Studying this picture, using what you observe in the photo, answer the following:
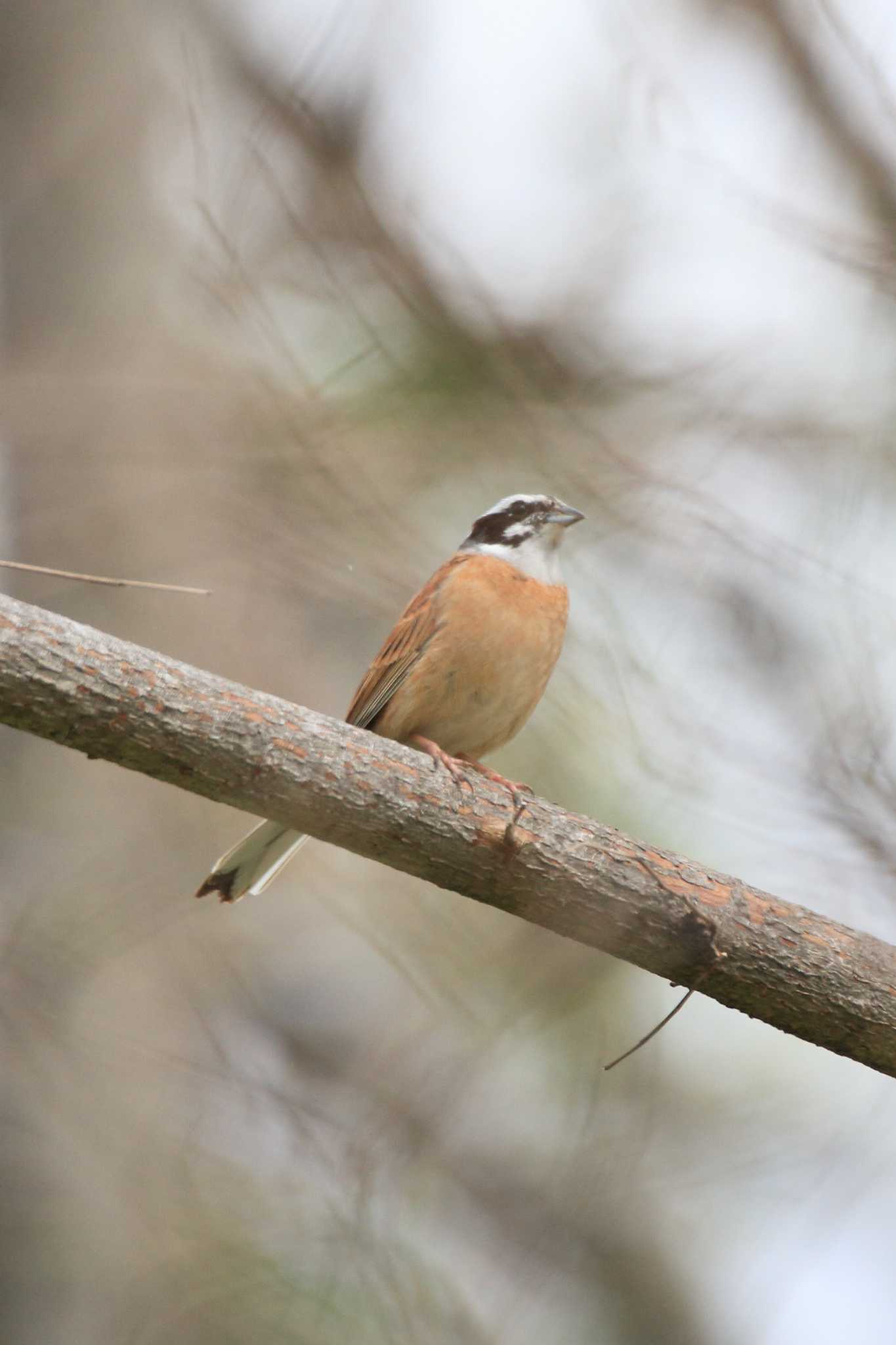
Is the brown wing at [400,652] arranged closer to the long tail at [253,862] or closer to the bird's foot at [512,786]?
the bird's foot at [512,786]

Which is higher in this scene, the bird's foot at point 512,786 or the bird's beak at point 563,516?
the bird's beak at point 563,516

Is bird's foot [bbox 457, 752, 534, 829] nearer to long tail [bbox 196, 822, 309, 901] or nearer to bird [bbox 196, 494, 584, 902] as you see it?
bird [bbox 196, 494, 584, 902]

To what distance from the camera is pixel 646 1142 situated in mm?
6004

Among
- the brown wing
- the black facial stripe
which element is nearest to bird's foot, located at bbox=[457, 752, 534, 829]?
the brown wing

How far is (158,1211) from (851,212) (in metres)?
5.16

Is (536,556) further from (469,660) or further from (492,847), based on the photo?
(492,847)

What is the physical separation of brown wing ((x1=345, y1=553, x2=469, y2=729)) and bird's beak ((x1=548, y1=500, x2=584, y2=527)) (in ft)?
1.23

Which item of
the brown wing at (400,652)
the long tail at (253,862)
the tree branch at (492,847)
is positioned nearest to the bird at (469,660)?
the brown wing at (400,652)

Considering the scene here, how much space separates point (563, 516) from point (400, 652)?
85 cm

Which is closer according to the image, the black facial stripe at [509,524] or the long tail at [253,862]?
the long tail at [253,862]

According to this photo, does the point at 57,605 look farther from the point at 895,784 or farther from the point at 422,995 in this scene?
the point at 895,784

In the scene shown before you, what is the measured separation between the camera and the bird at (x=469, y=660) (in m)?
4.84

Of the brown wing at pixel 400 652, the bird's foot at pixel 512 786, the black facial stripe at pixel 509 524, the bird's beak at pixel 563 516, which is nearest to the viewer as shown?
the bird's foot at pixel 512 786

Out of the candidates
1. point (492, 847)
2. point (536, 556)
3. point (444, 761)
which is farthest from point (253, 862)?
point (536, 556)
